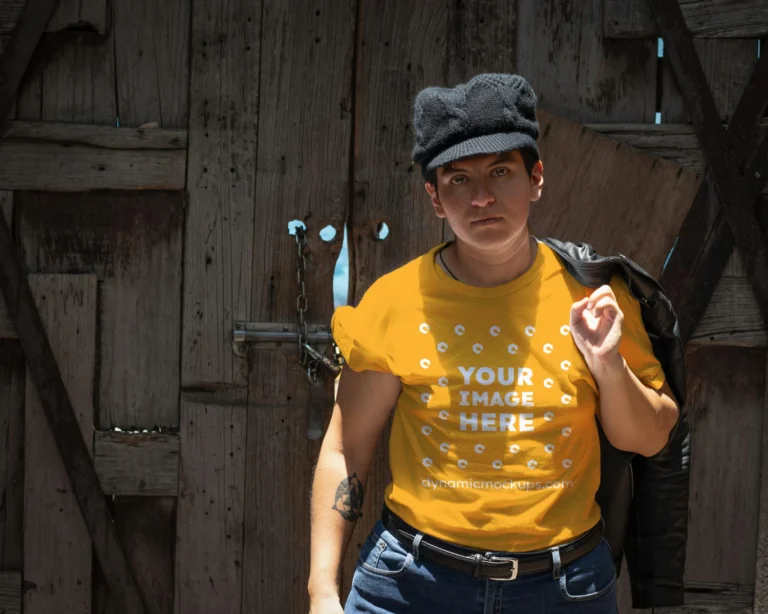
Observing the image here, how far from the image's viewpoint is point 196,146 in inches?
119

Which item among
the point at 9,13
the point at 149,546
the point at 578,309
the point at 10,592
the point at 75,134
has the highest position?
the point at 9,13

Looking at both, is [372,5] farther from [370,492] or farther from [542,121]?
[370,492]

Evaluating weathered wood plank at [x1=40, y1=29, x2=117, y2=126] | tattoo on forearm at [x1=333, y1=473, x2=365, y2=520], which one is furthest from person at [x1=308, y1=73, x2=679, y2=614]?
weathered wood plank at [x1=40, y1=29, x2=117, y2=126]

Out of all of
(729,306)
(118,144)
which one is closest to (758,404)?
(729,306)

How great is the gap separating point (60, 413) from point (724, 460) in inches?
87.0

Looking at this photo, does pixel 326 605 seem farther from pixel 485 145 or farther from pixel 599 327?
pixel 485 145

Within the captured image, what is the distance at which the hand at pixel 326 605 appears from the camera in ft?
6.75

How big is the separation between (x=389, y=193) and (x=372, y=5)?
2.00ft

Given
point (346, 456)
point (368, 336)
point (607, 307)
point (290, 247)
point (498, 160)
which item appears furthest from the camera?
point (290, 247)

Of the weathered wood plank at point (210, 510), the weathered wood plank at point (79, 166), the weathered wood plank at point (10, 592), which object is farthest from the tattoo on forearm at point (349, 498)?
the weathered wood plank at point (10, 592)

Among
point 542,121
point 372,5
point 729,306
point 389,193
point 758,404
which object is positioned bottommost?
point 758,404

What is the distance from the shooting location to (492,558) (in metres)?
1.96

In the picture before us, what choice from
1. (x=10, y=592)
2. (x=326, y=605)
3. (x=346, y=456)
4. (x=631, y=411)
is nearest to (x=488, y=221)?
(x=631, y=411)

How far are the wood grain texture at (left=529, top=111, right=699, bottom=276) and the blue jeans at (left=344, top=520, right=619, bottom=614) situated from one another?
121 centimetres
